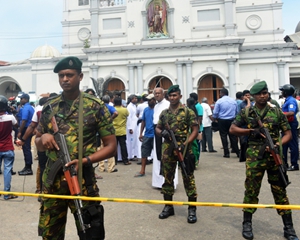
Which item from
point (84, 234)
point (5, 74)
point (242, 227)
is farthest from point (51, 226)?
point (5, 74)

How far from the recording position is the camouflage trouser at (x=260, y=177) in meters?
3.06

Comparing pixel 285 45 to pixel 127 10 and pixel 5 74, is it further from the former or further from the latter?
pixel 5 74

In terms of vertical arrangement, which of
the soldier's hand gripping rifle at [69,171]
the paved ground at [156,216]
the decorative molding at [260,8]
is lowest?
the paved ground at [156,216]

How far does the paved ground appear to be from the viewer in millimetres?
3271

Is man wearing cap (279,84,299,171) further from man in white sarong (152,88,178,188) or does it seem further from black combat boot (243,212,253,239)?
black combat boot (243,212,253,239)

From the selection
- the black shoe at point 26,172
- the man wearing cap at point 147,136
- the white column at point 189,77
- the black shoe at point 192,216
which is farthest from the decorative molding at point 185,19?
the black shoe at point 192,216

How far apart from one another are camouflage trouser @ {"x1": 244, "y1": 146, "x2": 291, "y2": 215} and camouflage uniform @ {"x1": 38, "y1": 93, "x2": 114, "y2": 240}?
179 cm

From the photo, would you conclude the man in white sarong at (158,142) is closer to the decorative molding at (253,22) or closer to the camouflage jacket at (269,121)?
the camouflage jacket at (269,121)

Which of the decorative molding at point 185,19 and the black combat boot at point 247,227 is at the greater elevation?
the decorative molding at point 185,19

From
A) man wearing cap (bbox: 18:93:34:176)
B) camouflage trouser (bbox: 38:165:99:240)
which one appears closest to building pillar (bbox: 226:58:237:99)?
man wearing cap (bbox: 18:93:34:176)

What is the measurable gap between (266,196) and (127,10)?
22.2 m

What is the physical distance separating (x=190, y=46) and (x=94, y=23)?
29.4 feet

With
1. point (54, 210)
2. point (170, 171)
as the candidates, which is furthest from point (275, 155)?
point (54, 210)

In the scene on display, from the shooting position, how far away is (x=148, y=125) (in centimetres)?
623
